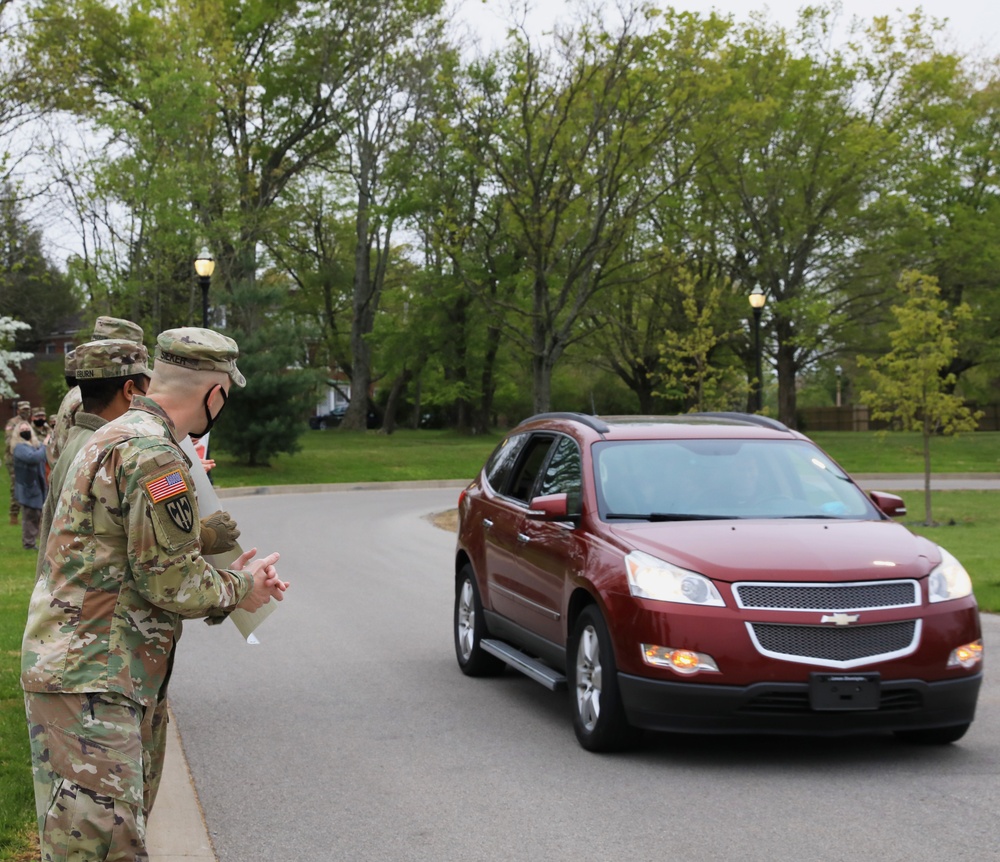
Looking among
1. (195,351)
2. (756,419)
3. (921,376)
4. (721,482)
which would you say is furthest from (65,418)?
(921,376)

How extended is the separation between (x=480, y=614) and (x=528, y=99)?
18492 millimetres

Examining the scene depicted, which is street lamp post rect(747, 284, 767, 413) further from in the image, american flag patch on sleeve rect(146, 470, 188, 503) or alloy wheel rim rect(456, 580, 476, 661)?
american flag patch on sleeve rect(146, 470, 188, 503)

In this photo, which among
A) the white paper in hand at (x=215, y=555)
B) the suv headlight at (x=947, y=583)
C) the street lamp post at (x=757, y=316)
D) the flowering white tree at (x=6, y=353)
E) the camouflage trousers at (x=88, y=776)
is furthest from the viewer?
the flowering white tree at (x=6, y=353)

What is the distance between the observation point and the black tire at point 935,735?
7.19 m

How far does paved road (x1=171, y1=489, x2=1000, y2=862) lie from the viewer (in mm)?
5574

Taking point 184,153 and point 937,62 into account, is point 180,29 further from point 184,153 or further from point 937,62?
point 937,62

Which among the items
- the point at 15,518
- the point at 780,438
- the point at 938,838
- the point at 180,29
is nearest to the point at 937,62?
the point at 180,29

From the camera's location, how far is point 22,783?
603cm

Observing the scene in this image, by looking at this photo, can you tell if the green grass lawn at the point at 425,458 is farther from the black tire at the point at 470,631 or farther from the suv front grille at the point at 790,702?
the suv front grille at the point at 790,702

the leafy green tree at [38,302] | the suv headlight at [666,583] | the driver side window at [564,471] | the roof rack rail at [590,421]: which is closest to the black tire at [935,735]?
the suv headlight at [666,583]

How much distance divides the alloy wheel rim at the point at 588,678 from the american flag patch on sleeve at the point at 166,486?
4.00 meters

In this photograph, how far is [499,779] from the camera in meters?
6.71

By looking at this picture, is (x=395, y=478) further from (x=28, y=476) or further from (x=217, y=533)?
(x=217, y=533)

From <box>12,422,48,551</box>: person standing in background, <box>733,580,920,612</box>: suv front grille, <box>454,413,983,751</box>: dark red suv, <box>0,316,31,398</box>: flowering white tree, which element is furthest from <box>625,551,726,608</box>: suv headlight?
<box>0,316,31,398</box>: flowering white tree
